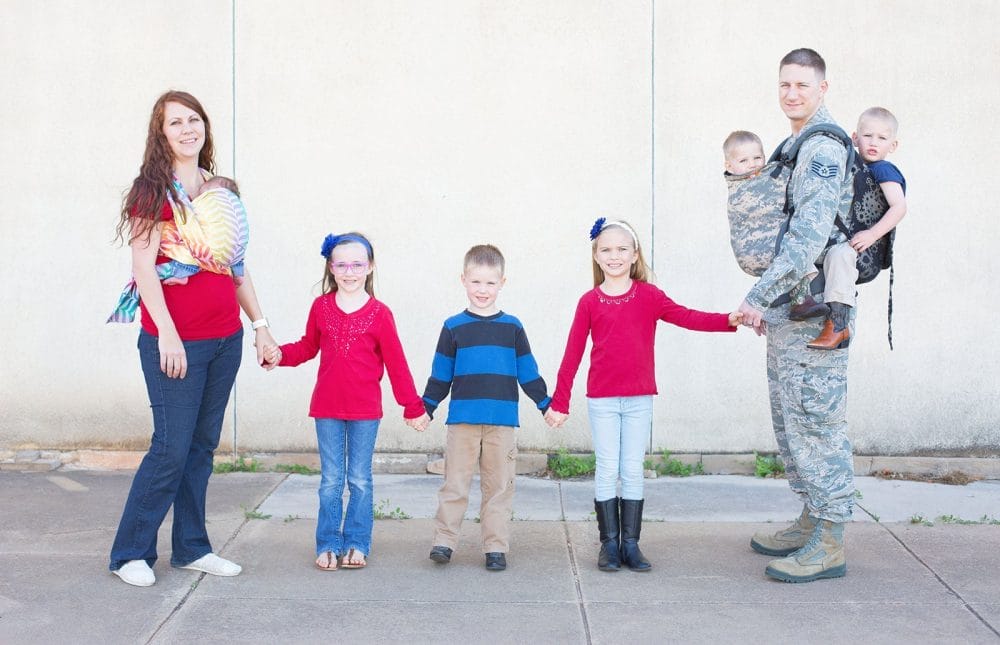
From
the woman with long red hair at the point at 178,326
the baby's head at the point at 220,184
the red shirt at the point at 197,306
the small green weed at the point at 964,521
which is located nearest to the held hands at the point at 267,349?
the woman with long red hair at the point at 178,326

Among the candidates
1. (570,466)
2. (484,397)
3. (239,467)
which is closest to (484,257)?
(484,397)

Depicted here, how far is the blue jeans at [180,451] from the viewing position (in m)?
4.43

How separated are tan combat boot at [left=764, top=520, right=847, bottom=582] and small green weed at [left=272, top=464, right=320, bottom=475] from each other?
2.99m

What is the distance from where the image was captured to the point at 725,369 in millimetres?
6793

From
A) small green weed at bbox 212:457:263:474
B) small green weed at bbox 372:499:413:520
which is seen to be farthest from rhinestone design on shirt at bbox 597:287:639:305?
small green weed at bbox 212:457:263:474

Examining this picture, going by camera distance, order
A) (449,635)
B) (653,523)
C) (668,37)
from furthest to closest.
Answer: (668,37) → (653,523) → (449,635)

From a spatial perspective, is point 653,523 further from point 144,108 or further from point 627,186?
point 144,108

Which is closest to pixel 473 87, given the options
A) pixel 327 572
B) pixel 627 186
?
pixel 627 186

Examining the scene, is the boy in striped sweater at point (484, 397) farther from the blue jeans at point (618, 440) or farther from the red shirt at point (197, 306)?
the red shirt at point (197, 306)

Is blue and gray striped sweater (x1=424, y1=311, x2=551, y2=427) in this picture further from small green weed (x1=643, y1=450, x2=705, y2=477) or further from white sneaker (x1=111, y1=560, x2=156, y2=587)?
small green weed (x1=643, y1=450, x2=705, y2=477)

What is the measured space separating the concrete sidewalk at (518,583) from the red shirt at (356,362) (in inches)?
28.1

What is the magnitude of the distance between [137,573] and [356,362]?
4.01ft

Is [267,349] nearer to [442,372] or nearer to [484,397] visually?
[442,372]

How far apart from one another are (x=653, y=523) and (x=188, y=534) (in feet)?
7.36
